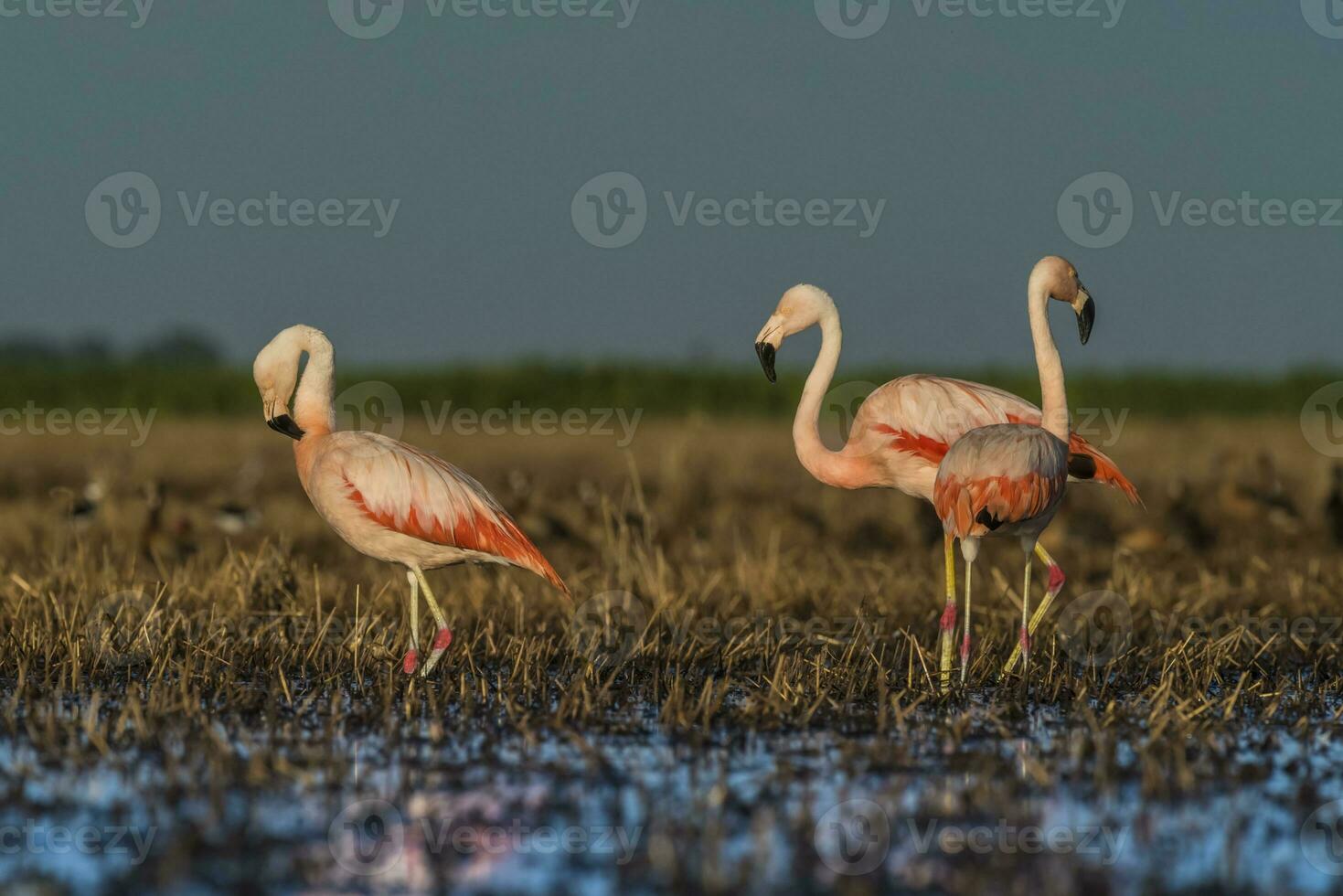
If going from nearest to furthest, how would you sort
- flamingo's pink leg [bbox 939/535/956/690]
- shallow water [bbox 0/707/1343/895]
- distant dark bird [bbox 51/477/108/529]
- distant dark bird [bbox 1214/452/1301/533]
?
shallow water [bbox 0/707/1343/895] → flamingo's pink leg [bbox 939/535/956/690] → distant dark bird [bbox 51/477/108/529] → distant dark bird [bbox 1214/452/1301/533]

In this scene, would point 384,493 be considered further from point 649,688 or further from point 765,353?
point 765,353

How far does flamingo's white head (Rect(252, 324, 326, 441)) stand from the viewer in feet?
22.9

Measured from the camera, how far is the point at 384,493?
6.91m

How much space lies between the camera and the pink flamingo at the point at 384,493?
693 centimetres

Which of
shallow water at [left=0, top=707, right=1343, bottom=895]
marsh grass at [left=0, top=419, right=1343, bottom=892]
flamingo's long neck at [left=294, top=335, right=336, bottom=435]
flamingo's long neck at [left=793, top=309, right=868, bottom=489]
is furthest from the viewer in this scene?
flamingo's long neck at [left=793, top=309, right=868, bottom=489]

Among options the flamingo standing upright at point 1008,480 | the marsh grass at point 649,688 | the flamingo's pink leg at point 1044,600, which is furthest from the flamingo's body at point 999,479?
the marsh grass at point 649,688

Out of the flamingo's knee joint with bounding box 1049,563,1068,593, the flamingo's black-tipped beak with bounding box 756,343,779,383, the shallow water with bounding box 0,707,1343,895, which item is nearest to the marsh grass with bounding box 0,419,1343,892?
the shallow water with bounding box 0,707,1343,895

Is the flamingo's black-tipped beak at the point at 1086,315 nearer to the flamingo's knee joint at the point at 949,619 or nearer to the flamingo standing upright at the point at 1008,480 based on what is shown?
the flamingo standing upright at the point at 1008,480

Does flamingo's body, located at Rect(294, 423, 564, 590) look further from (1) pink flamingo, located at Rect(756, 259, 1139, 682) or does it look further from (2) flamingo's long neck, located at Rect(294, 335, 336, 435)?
(1) pink flamingo, located at Rect(756, 259, 1139, 682)

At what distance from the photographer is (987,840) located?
4199 millimetres

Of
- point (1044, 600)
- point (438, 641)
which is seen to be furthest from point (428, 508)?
point (1044, 600)

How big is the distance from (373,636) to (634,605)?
1320 mm

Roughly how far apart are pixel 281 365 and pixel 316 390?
20 cm

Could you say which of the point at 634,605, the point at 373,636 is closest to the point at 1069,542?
the point at 634,605
